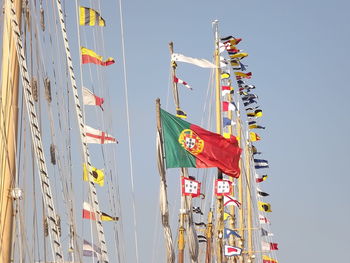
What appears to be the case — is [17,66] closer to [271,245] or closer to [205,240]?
[205,240]

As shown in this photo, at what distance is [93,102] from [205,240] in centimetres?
2068

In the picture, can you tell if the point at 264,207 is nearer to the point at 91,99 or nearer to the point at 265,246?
the point at 265,246

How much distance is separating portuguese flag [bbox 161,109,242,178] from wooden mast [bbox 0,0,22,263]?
1397 cm

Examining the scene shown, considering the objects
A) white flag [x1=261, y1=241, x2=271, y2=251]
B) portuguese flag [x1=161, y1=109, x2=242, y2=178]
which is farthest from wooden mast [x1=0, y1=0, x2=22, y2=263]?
white flag [x1=261, y1=241, x2=271, y2=251]

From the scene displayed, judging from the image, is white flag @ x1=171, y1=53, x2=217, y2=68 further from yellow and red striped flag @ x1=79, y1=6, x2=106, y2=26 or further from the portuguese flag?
yellow and red striped flag @ x1=79, y1=6, x2=106, y2=26

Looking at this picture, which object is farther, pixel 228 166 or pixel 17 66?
pixel 228 166

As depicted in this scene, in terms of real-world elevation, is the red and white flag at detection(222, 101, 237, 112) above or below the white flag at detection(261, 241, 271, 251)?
above

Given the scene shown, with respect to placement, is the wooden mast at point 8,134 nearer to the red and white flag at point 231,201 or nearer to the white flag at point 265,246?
the red and white flag at point 231,201

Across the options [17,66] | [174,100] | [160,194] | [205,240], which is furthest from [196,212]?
[17,66]

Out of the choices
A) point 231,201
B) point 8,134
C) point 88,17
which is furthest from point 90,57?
point 231,201

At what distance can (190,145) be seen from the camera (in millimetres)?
30406

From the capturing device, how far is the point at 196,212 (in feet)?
149

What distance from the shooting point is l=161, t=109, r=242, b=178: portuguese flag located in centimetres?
3033

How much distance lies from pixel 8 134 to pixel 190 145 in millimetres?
15036
